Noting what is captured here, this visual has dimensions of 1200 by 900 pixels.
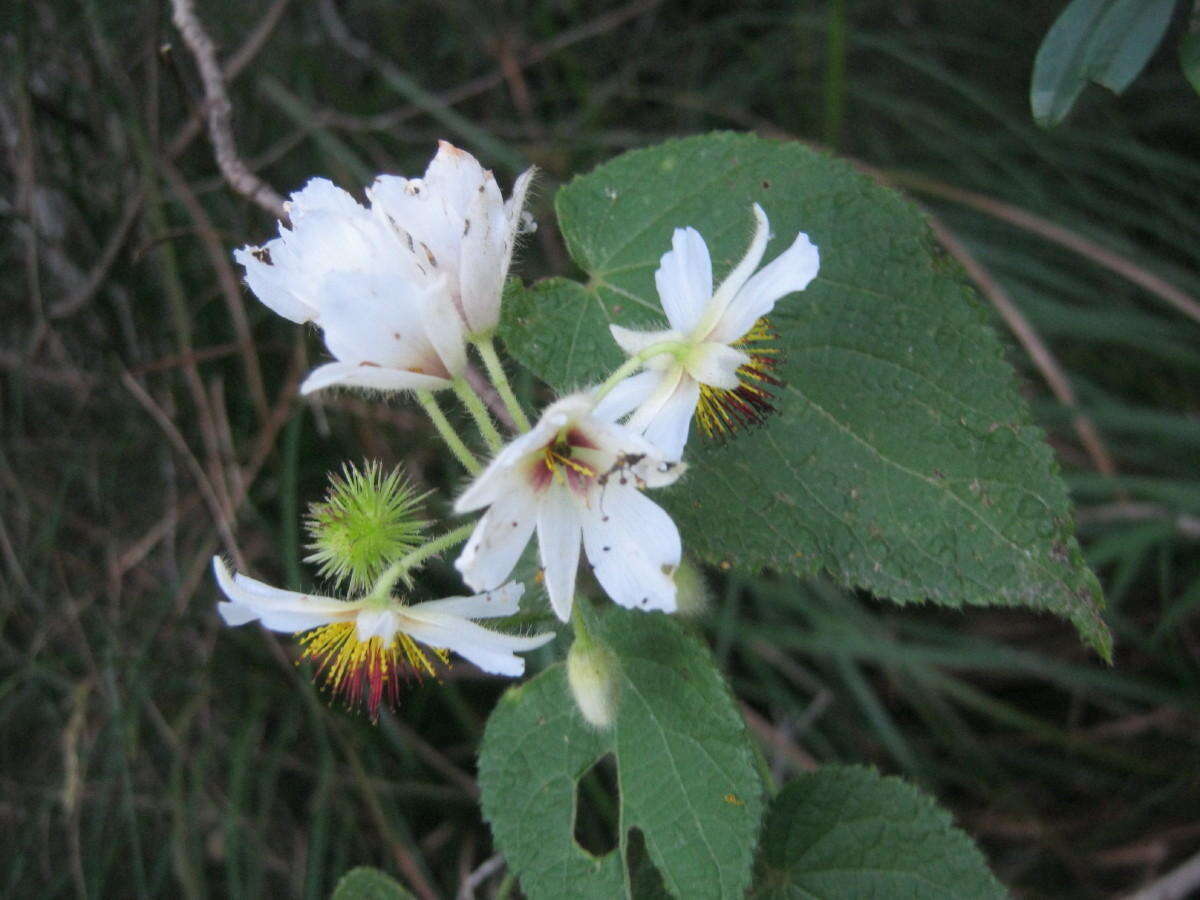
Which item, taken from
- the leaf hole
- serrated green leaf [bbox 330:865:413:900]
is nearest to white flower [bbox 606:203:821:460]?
serrated green leaf [bbox 330:865:413:900]

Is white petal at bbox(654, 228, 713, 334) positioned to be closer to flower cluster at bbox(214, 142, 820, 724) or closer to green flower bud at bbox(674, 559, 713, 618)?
flower cluster at bbox(214, 142, 820, 724)

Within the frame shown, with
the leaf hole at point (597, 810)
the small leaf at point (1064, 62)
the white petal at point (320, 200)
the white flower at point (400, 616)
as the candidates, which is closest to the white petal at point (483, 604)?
the white flower at point (400, 616)

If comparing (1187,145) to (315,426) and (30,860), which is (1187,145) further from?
(30,860)

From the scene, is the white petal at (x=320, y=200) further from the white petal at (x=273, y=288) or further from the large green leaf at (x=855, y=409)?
the large green leaf at (x=855, y=409)

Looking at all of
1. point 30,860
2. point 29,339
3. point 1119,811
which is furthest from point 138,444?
point 1119,811

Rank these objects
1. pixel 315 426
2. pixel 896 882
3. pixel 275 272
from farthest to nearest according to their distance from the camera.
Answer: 1. pixel 315 426
2. pixel 896 882
3. pixel 275 272

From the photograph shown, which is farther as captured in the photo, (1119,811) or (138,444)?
(138,444)
